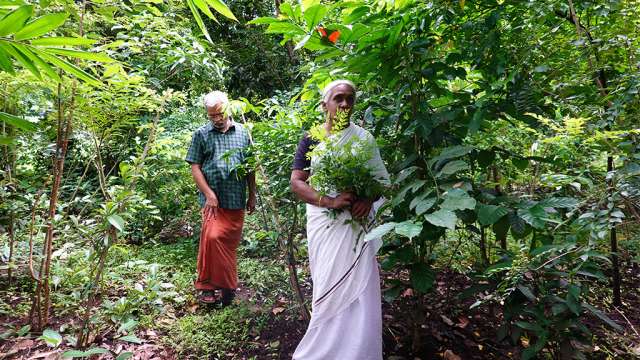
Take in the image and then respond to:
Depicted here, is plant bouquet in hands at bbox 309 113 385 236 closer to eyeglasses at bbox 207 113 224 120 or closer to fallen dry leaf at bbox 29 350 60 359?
eyeglasses at bbox 207 113 224 120

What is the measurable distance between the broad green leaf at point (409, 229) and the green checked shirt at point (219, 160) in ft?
7.98

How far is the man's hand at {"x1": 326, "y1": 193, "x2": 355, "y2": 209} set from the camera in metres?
1.93

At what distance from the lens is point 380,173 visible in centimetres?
200

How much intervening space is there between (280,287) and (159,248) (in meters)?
2.27

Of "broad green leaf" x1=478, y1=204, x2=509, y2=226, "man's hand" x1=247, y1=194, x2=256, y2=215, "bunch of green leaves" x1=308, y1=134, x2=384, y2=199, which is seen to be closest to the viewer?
"broad green leaf" x1=478, y1=204, x2=509, y2=226

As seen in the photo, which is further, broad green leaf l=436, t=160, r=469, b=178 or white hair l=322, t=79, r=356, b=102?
white hair l=322, t=79, r=356, b=102

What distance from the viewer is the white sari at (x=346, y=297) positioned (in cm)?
212

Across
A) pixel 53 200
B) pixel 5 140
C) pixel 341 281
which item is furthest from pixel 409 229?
pixel 53 200

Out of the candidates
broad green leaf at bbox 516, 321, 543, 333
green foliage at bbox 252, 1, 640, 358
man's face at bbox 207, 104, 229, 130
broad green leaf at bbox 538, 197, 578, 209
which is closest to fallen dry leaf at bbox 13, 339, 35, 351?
man's face at bbox 207, 104, 229, 130

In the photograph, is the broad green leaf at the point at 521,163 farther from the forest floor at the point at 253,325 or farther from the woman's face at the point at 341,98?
the forest floor at the point at 253,325

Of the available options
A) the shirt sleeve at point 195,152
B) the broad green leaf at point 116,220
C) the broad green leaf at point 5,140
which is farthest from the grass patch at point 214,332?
the broad green leaf at point 5,140

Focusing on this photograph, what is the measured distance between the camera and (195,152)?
344 cm

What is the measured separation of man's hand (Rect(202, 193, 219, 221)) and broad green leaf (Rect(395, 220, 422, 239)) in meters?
2.45

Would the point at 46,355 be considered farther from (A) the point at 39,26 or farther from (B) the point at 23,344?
(A) the point at 39,26
